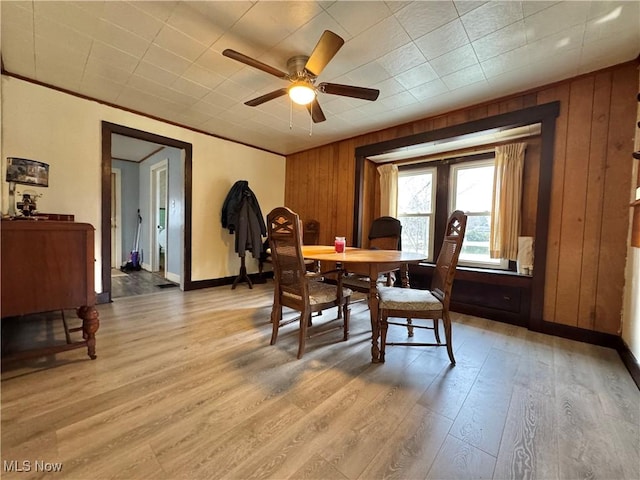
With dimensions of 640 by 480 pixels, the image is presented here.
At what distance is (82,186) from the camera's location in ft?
9.71

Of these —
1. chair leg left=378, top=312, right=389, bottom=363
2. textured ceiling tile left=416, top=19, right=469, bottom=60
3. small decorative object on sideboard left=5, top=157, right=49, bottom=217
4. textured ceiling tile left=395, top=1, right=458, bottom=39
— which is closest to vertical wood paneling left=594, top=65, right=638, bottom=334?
textured ceiling tile left=416, top=19, right=469, bottom=60

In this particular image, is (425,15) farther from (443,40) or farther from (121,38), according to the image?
(121,38)

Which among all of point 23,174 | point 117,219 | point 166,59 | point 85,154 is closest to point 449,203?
point 166,59

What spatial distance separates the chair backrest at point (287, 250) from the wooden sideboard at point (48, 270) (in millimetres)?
1218

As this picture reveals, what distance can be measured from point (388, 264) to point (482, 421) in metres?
1.07

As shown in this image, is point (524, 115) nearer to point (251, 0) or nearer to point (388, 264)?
point (388, 264)

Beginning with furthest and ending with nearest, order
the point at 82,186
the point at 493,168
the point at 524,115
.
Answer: the point at 493,168
the point at 82,186
the point at 524,115

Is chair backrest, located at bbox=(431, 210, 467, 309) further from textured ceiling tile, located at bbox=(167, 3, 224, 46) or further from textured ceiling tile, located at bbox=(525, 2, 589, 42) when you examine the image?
textured ceiling tile, located at bbox=(167, 3, 224, 46)

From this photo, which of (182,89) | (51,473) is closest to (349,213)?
(182,89)

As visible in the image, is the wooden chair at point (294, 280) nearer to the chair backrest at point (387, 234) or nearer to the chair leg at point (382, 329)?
the chair leg at point (382, 329)

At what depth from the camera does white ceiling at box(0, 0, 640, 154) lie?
170 cm

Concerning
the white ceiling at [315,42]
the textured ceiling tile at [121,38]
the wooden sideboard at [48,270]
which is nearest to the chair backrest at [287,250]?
the wooden sideboard at [48,270]

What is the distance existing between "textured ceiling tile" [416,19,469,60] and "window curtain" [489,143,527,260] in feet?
5.33

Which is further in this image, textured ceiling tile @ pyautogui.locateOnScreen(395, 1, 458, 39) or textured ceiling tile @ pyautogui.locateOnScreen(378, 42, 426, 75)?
textured ceiling tile @ pyautogui.locateOnScreen(378, 42, 426, 75)
